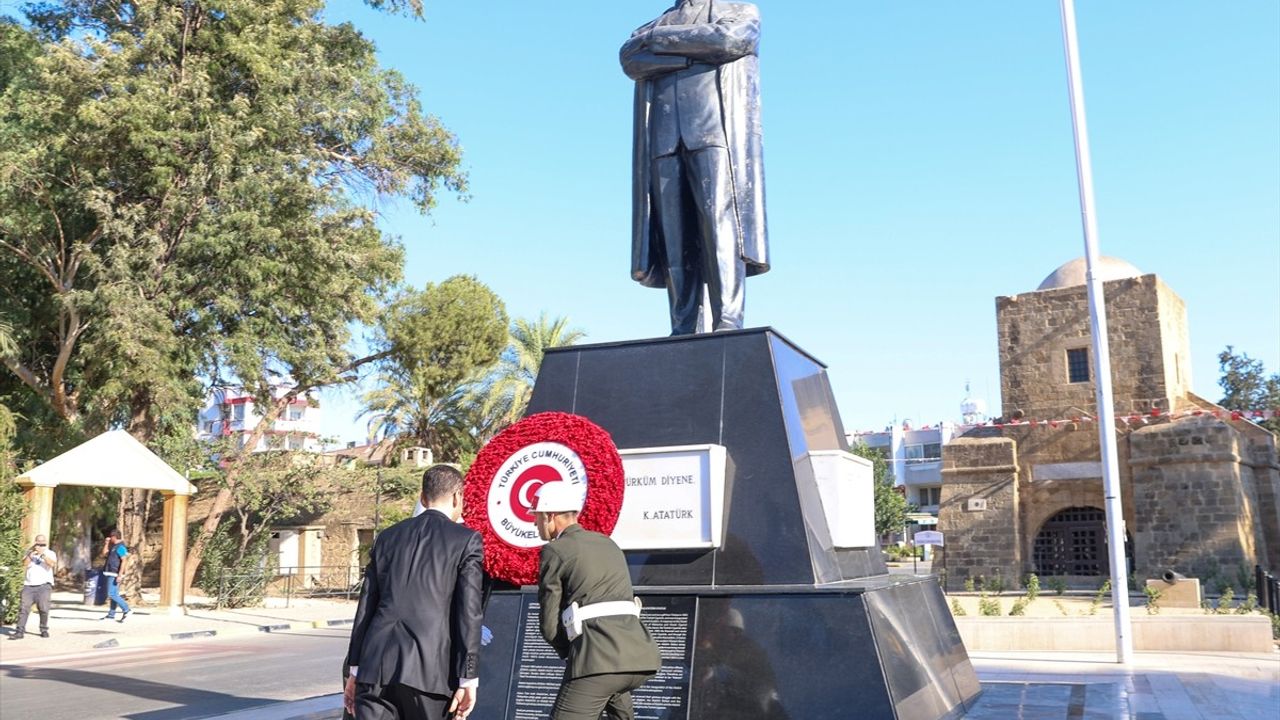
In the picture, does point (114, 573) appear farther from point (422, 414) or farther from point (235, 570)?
point (422, 414)

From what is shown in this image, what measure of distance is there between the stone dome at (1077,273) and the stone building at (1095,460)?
86 millimetres

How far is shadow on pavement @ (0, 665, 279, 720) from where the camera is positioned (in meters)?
8.38

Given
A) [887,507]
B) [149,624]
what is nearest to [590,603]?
[149,624]

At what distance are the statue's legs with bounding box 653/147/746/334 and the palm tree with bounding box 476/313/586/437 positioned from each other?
2360 centimetres

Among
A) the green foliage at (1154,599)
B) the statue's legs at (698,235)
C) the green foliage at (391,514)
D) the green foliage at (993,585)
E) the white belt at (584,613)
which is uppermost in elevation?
the statue's legs at (698,235)

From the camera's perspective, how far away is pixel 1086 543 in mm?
28328

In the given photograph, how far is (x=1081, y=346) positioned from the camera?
29.2 meters

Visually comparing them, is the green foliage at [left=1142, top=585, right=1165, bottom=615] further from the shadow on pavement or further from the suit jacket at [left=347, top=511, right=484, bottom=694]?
the suit jacket at [left=347, top=511, right=484, bottom=694]

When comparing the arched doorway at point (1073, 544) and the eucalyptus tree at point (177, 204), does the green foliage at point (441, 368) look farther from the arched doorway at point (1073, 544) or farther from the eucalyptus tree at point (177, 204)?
the arched doorway at point (1073, 544)

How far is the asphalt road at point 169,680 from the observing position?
870 centimetres

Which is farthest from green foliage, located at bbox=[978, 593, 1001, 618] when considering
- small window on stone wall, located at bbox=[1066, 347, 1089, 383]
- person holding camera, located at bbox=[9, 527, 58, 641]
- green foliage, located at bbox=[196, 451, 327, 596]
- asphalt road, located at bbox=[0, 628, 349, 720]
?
small window on stone wall, located at bbox=[1066, 347, 1089, 383]

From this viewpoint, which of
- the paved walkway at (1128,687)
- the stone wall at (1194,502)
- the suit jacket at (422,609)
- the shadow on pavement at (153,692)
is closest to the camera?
the suit jacket at (422,609)

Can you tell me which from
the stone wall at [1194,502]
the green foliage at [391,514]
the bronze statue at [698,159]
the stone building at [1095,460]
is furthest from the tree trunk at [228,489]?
the stone wall at [1194,502]

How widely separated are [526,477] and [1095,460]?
2646cm
